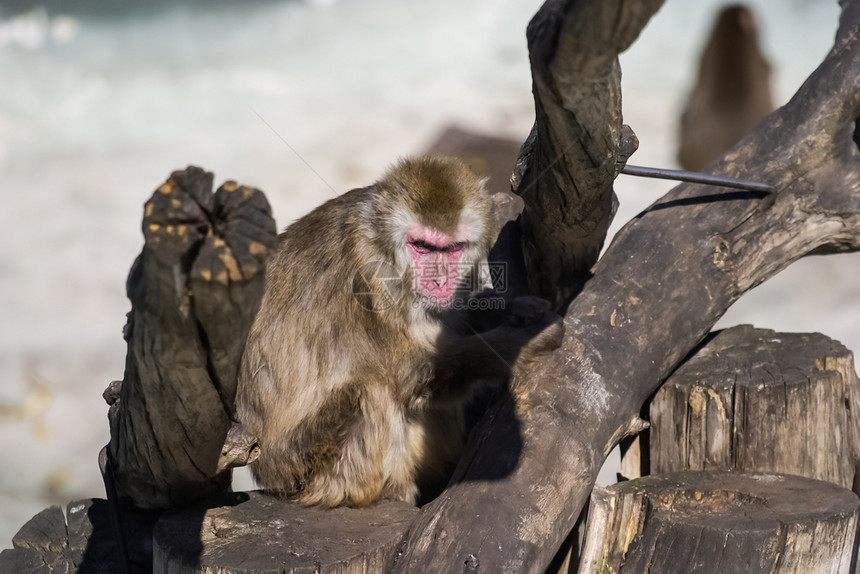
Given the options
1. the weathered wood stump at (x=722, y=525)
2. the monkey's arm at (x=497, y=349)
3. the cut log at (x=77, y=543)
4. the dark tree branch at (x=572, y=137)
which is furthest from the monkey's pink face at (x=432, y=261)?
the cut log at (x=77, y=543)

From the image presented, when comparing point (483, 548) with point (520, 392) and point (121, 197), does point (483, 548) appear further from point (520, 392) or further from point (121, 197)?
point (121, 197)

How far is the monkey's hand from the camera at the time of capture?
3.10 meters

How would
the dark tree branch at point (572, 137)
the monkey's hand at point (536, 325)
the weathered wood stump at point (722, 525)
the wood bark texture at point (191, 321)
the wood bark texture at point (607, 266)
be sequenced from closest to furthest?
the wood bark texture at point (191, 321) < the dark tree branch at point (572, 137) < the wood bark texture at point (607, 266) < the weathered wood stump at point (722, 525) < the monkey's hand at point (536, 325)

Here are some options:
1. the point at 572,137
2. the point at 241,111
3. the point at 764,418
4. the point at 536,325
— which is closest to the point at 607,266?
the point at 536,325

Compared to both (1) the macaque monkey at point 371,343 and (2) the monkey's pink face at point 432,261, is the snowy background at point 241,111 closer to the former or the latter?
(1) the macaque monkey at point 371,343

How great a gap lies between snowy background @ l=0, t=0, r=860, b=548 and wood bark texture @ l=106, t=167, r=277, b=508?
5222 mm

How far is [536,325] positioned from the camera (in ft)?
10.3

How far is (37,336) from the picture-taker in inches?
311

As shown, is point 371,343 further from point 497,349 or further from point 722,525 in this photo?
point 722,525

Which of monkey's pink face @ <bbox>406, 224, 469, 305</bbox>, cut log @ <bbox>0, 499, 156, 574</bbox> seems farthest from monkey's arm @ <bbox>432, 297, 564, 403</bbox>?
cut log @ <bbox>0, 499, 156, 574</bbox>

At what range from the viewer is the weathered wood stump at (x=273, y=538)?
8.35 ft

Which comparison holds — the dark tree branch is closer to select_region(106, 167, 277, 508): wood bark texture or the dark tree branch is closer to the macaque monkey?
the macaque monkey

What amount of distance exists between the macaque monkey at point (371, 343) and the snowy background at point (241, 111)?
4793 mm

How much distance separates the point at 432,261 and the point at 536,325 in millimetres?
456
